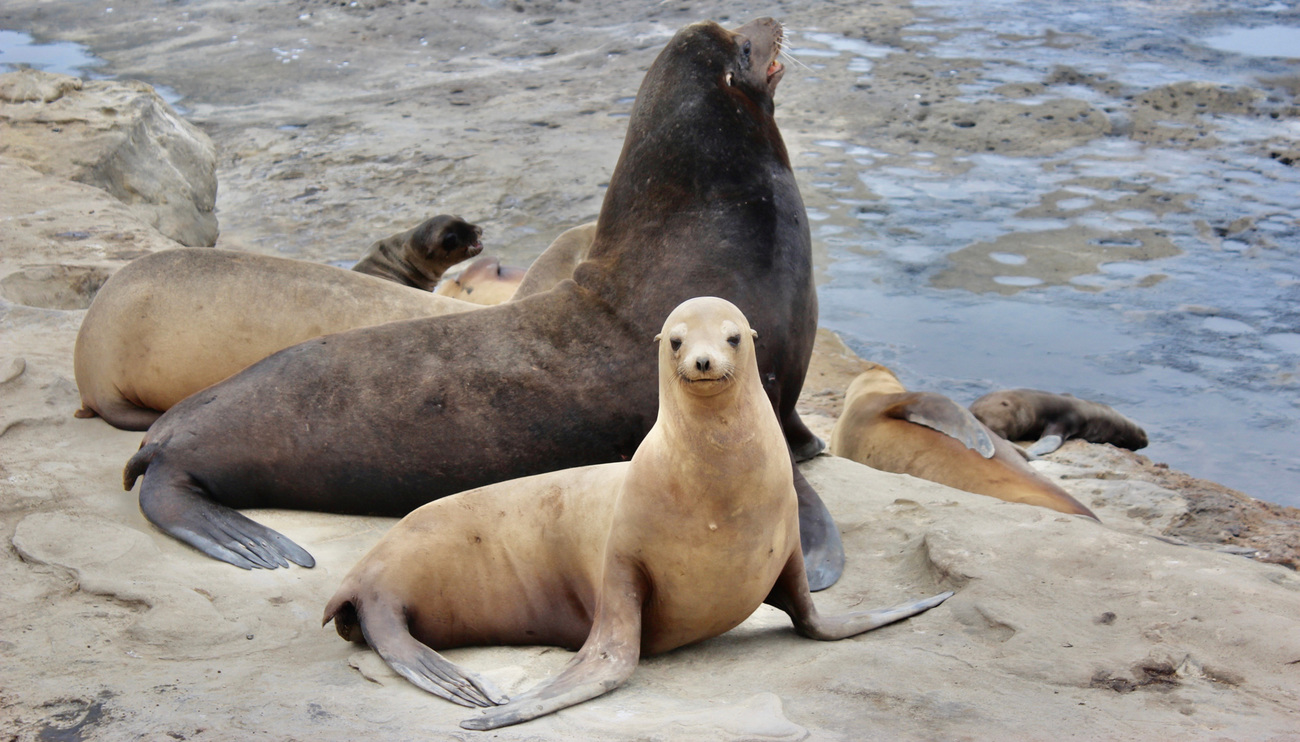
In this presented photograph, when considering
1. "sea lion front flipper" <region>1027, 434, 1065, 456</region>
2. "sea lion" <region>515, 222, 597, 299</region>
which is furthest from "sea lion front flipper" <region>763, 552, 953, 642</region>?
"sea lion front flipper" <region>1027, 434, 1065, 456</region>

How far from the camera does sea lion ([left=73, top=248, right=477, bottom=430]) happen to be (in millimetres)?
4488

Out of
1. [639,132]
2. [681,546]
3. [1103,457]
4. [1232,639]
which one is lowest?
[1103,457]

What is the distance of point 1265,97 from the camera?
35.9ft

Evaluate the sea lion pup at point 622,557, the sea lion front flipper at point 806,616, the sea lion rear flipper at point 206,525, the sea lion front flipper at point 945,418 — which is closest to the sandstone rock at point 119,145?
the sea lion rear flipper at point 206,525

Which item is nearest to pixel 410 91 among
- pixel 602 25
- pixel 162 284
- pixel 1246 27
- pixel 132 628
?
pixel 602 25

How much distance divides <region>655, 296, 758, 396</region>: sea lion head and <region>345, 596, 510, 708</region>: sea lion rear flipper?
811 millimetres

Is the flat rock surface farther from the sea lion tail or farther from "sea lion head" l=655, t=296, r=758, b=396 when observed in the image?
"sea lion head" l=655, t=296, r=758, b=396

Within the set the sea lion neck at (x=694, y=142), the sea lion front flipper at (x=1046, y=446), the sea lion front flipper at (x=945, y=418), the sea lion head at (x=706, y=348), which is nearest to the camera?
the sea lion head at (x=706, y=348)

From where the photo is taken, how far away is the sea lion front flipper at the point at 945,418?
512 cm

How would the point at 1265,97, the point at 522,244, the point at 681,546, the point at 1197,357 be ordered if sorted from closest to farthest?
1. the point at 681,546
2. the point at 1197,357
3. the point at 522,244
4. the point at 1265,97

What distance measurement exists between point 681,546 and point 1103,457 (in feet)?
12.8

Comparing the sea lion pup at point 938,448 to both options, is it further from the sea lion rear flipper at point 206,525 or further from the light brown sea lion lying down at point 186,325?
the sea lion rear flipper at point 206,525

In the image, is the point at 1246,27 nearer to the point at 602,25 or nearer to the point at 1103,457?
the point at 602,25

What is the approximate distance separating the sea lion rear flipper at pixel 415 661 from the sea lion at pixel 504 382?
1091 millimetres
